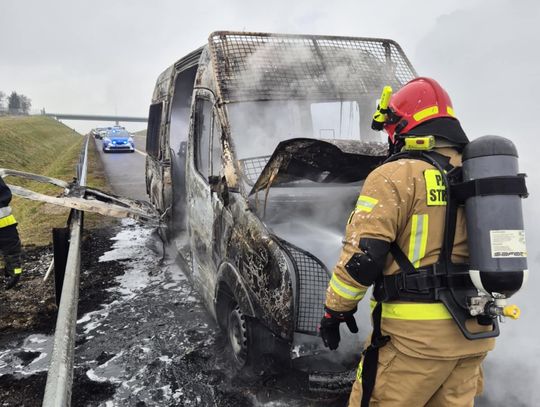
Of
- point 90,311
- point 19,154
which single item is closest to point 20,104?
point 19,154

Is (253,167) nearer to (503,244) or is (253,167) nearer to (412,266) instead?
(412,266)

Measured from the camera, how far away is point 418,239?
1.90 meters

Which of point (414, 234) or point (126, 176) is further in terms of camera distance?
point (126, 176)

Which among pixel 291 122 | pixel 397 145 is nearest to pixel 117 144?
pixel 291 122

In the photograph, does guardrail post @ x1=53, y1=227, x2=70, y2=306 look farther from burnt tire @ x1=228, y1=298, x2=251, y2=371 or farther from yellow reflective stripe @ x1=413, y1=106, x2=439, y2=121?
yellow reflective stripe @ x1=413, y1=106, x2=439, y2=121

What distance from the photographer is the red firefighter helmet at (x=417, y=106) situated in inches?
79.5

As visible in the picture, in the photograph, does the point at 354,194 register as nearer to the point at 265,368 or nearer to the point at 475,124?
the point at 265,368

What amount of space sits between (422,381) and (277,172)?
1.52 metres

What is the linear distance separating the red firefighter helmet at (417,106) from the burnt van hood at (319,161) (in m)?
0.71

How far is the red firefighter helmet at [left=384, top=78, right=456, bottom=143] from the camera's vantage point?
2020 mm

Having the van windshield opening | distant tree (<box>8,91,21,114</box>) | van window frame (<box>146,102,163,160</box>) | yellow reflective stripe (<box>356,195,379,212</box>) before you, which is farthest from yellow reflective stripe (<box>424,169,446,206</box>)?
distant tree (<box>8,91,21,114</box>)

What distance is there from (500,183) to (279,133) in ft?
7.56

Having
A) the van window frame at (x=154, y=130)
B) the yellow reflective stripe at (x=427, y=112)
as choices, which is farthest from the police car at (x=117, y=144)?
the yellow reflective stripe at (x=427, y=112)

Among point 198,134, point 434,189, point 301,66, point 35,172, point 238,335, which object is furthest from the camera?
point 35,172
